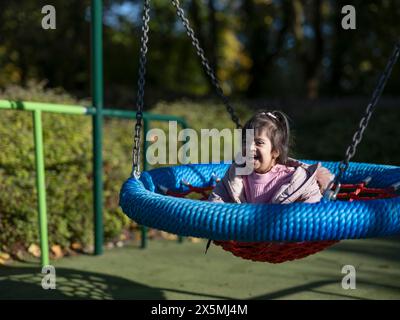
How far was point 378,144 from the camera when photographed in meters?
9.06

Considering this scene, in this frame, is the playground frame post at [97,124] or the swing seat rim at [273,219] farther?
the playground frame post at [97,124]

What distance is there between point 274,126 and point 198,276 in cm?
196

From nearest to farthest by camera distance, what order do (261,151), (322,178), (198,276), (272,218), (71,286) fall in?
(272,218) < (261,151) < (322,178) < (71,286) < (198,276)

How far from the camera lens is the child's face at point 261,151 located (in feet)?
9.11

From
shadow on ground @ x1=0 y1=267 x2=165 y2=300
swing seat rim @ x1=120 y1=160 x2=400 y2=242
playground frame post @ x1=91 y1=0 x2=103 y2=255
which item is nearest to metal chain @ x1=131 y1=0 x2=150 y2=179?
swing seat rim @ x1=120 y1=160 x2=400 y2=242

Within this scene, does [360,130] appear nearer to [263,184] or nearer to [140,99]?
[263,184]

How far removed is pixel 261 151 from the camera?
2795 millimetres

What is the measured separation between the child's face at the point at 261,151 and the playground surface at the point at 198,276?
4.39 ft

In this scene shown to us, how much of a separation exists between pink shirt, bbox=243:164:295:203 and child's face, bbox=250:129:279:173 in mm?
47

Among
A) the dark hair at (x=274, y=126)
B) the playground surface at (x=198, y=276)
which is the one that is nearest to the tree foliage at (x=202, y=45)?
the playground surface at (x=198, y=276)

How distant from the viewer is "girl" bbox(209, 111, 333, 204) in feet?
9.02

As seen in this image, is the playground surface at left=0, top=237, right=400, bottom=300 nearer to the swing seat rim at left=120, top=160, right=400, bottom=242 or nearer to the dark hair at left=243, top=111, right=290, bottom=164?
the dark hair at left=243, top=111, right=290, bottom=164

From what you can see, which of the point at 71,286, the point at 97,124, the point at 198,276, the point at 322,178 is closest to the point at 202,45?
the point at 97,124

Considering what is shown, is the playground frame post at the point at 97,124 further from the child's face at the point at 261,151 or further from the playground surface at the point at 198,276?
the child's face at the point at 261,151
